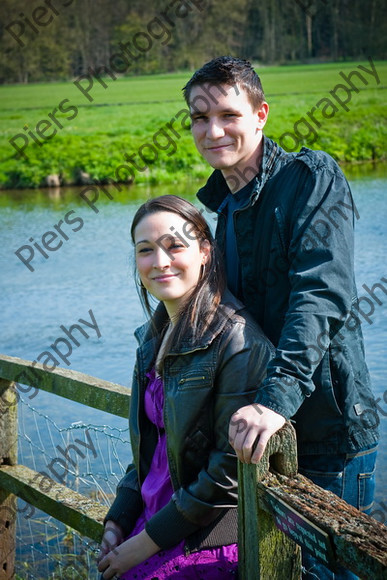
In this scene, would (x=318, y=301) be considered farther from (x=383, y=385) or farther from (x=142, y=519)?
(x=383, y=385)

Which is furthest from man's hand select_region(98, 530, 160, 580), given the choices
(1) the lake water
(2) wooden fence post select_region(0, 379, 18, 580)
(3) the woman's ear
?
(1) the lake water

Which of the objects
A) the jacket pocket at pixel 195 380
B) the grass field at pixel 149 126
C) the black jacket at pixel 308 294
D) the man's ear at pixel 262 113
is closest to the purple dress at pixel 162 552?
the jacket pocket at pixel 195 380

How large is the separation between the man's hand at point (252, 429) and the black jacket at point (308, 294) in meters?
0.03

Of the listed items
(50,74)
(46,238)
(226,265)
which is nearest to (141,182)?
(46,238)

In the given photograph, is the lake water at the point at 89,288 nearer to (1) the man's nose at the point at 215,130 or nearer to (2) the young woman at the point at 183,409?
(2) the young woman at the point at 183,409

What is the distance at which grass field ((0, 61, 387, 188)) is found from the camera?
18.5m

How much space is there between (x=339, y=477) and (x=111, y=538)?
26.0 inches

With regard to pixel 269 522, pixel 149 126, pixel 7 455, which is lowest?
pixel 7 455

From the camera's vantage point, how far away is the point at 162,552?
2.05m

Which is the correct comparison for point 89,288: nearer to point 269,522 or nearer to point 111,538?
point 111,538

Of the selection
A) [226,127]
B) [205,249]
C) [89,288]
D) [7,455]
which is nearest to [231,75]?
[226,127]

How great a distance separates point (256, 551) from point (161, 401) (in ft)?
1.75

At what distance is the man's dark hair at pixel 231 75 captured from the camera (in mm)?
2189

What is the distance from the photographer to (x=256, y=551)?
1.74 m
